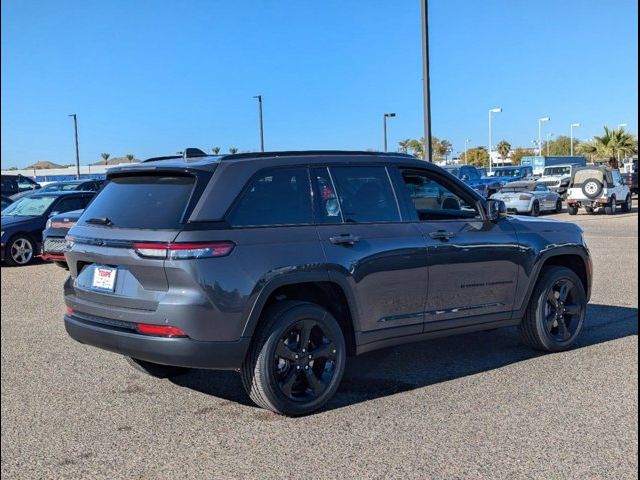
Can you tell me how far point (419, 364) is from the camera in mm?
5875

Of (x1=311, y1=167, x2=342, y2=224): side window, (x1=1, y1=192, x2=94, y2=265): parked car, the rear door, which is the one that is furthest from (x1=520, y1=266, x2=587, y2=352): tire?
(x1=1, y1=192, x2=94, y2=265): parked car

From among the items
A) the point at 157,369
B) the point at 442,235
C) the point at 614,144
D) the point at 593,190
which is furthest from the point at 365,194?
the point at 614,144

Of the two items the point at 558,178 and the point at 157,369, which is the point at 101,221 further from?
the point at 558,178

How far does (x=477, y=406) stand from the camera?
4.75 metres

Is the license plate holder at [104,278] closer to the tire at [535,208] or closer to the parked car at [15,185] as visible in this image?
the tire at [535,208]

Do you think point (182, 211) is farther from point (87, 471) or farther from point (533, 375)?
point (533, 375)

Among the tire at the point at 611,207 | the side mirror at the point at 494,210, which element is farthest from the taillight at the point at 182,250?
the tire at the point at 611,207

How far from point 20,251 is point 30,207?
1049mm

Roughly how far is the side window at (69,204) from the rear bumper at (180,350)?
10074 mm

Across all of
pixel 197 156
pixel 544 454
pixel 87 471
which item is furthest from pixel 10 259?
pixel 544 454

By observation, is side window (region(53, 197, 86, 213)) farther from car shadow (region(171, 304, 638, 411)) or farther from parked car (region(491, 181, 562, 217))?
parked car (region(491, 181, 562, 217))

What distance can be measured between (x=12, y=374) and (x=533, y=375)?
164 inches

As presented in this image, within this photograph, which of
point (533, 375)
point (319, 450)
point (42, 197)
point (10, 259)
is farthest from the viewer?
point (42, 197)

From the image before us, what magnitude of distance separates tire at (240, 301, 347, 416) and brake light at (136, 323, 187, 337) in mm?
523
